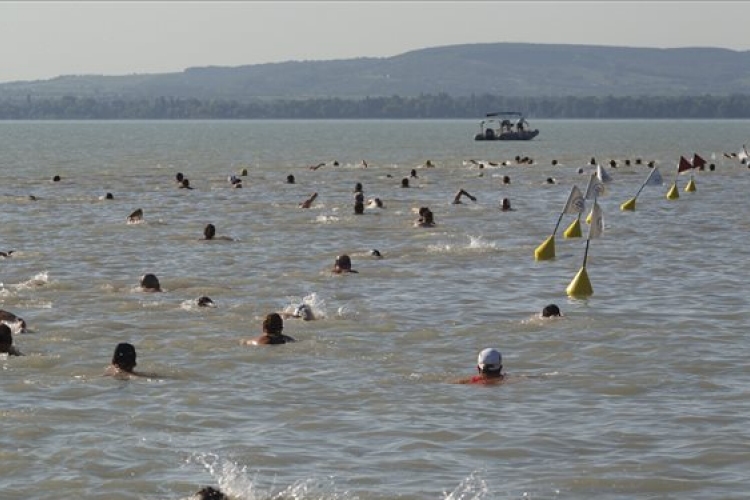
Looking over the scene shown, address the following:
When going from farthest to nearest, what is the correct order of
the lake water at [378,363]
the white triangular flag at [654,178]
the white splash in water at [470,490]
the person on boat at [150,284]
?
the white triangular flag at [654,178] < the person on boat at [150,284] < the lake water at [378,363] < the white splash in water at [470,490]

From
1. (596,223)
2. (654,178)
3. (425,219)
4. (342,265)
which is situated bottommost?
(425,219)

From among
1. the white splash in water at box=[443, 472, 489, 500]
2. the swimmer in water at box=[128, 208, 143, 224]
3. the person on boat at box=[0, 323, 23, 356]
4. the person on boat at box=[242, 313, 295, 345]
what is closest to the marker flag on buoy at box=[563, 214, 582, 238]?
the person on boat at box=[242, 313, 295, 345]

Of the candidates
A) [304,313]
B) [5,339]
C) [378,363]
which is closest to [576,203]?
[304,313]

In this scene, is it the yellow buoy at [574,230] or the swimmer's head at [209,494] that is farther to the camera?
the yellow buoy at [574,230]

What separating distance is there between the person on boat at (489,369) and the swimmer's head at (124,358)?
4.40 m

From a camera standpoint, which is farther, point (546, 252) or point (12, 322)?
point (546, 252)

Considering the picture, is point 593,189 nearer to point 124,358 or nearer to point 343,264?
point 343,264

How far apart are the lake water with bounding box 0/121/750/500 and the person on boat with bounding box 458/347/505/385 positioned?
20cm

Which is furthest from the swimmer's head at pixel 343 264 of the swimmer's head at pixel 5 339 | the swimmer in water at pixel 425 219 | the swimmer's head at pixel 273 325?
the swimmer in water at pixel 425 219

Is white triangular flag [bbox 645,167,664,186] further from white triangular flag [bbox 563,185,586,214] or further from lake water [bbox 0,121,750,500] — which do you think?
white triangular flag [bbox 563,185,586,214]

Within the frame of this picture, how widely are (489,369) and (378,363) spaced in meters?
2.39

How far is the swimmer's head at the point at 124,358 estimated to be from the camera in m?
20.8

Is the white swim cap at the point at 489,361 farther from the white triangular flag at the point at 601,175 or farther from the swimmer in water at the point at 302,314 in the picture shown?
the white triangular flag at the point at 601,175

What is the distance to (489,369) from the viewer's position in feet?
66.3
